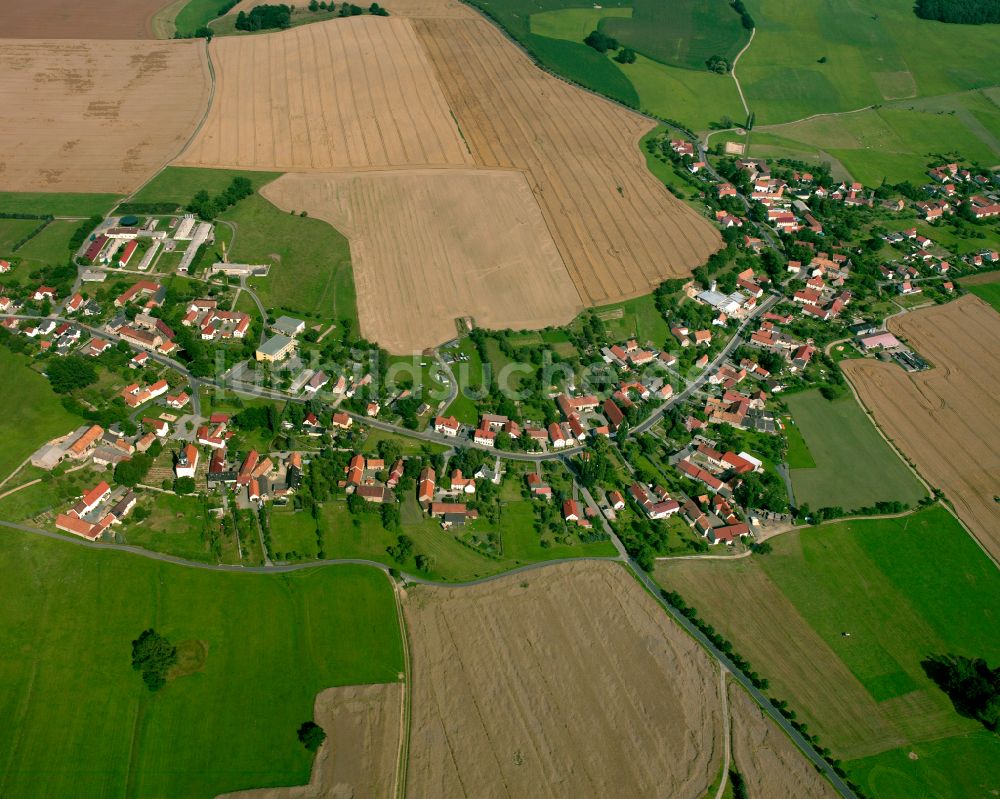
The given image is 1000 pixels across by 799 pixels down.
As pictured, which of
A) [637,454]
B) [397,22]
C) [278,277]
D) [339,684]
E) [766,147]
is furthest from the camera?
[397,22]

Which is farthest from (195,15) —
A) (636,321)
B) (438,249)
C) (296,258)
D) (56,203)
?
(636,321)

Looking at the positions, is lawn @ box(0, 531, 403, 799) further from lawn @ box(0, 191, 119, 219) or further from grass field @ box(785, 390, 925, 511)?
lawn @ box(0, 191, 119, 219)

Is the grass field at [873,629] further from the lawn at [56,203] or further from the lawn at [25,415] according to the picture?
the lawn at [56,203]

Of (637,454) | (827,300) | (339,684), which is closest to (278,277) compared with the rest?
(637,454)

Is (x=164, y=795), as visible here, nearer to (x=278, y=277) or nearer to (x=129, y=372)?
(x=129, y=372)

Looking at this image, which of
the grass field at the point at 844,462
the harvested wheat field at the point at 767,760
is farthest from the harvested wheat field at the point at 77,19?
the harvested wheat field at the point at 767,760
